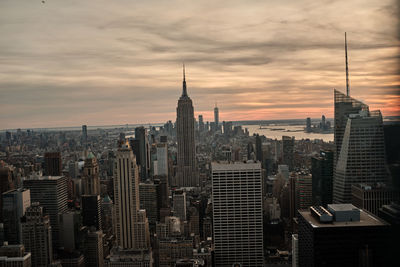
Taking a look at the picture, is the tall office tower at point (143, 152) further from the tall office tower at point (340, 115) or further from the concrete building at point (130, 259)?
the tall office tower at point (340, 115)

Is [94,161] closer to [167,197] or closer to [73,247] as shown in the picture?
[167,197]

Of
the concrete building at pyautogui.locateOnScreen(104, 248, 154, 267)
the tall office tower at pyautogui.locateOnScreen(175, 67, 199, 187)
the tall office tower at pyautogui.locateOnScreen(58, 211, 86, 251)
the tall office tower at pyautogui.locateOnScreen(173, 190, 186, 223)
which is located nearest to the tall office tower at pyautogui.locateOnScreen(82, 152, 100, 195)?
the tall office tower at pyautogui.locateOnScreen(58, 211, 86, 251)

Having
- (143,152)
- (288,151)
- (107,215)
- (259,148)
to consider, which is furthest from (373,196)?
(143,152)

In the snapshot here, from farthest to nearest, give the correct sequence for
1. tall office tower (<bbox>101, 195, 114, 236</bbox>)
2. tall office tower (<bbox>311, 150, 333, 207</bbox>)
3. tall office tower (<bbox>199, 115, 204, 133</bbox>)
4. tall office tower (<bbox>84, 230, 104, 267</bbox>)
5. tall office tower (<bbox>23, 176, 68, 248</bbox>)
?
1. tall office tower (<bbox>199, 115, 204, 133</bbox>)
2. tall office tower (<bbox>101, 195, 114, 236</bbox>)
3. tall office tower (<bbox>23, 176, 68, 248</bbox>)
4. tall office tower (<bbox>84, 230, 104, 267</bbox>)
5. tall office tower (<bbox>311, 150, 333, 207</bbox>)

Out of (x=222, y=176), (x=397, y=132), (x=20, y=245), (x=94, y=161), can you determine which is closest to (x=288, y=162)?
(x=222, y=176)

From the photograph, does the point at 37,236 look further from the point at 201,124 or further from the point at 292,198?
the point at 201,124

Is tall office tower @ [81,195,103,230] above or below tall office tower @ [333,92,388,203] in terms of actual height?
below

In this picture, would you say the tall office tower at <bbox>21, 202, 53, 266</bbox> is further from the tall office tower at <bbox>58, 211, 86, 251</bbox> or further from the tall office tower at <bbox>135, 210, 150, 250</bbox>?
the tall office tower at <bbox>135, 210, 150, 250</bbox>
